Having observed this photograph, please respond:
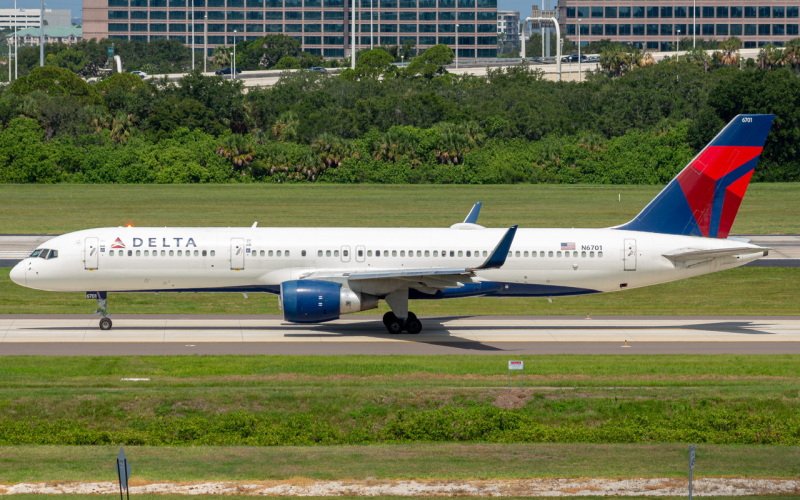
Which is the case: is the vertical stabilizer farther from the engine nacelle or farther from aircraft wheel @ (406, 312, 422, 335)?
the engine nacelle

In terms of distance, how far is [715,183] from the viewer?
39656 mm

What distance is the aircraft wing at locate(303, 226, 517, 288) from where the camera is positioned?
35.4m

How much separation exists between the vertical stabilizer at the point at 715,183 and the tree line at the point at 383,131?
65.3 metres

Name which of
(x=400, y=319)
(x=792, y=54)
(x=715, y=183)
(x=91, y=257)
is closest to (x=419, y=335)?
(x=400, y=319)

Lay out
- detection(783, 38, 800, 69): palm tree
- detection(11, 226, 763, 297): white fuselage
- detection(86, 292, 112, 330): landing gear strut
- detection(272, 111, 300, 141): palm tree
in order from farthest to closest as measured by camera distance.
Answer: detection(783, 38, 800, 69): palm tree < detection(272, 111, 300, 141): palm tree < detection(86, 292, 112, 330): landing gear strut < detection(11, 226, 763, 297): white fuselage

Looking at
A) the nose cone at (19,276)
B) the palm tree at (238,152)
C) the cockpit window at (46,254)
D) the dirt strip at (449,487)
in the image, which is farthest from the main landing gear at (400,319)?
the palm tree at (238,152)

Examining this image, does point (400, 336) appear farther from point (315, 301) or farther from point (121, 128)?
point (121, 128)

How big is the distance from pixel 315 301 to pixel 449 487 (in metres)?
16.1

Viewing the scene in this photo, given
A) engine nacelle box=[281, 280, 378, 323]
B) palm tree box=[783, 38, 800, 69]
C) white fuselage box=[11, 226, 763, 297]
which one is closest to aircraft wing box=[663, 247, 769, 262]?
white fuselage box=[11, 226, 763, 297]

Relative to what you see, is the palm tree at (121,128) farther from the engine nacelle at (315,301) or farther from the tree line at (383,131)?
the engine nacelle at (315,301)

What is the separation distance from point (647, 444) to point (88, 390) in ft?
44.9

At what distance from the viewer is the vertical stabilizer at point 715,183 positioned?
130ft

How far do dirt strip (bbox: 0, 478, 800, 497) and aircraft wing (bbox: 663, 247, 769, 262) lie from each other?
18282mm

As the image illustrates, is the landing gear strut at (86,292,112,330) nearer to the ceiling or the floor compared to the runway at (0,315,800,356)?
nearer to the ceiling
